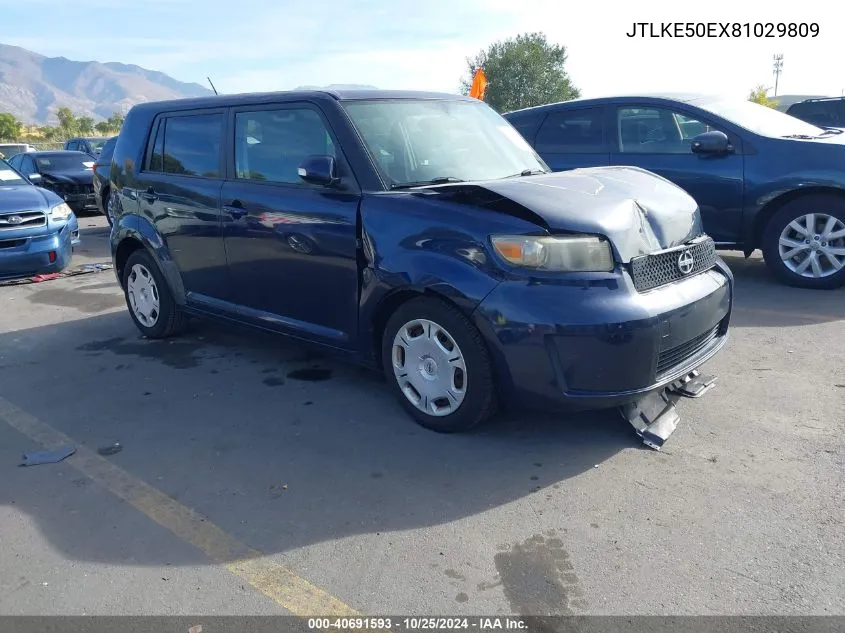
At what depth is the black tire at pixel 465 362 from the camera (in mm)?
3611

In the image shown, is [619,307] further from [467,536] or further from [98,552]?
[98,552]

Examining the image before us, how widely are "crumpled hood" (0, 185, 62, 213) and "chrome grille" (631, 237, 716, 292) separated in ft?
24.6

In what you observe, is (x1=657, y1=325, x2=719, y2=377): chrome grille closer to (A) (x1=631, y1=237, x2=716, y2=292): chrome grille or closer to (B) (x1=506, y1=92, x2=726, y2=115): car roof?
(A) (x1=631, y1=237, x2=716, y2=292): chrome grille

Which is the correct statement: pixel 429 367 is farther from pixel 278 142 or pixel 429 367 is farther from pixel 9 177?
pixel 9 177

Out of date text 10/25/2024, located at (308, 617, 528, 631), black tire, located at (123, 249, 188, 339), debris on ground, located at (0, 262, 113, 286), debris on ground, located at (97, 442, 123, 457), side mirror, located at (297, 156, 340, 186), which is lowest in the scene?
date text 10/25/2024, located at (308, 617, 528, 631)

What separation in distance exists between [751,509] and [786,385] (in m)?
1.61

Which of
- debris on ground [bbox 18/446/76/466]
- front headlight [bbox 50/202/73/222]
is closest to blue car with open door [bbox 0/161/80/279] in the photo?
front headlight [bbox 50/202/73/222]

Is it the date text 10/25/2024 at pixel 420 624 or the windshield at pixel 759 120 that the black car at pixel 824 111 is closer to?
the windshield at pixel 759 120

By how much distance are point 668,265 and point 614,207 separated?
419mm

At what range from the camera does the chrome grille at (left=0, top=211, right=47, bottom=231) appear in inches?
324

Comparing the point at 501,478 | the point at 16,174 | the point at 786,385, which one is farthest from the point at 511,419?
the point at 16,174

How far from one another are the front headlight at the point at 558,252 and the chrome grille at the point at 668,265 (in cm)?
19

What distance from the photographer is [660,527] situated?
9.78 feet

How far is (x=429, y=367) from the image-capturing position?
12.7 feet
